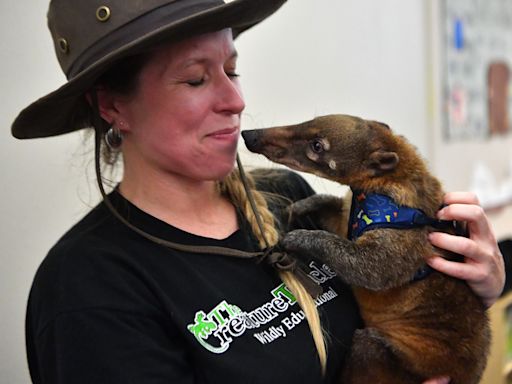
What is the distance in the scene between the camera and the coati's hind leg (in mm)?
1265

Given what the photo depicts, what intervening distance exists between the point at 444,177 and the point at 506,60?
115cm

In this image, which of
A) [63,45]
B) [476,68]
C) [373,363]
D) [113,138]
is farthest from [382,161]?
[476,68]

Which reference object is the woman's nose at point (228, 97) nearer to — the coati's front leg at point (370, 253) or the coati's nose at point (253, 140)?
the coati's nose at point (253, 140)

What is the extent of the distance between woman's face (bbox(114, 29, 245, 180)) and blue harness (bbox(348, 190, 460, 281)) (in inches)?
14.8

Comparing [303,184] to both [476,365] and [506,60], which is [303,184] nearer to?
[476,365]

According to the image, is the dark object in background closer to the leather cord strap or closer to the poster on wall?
the poster on wall

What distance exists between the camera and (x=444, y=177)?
3.27 meters

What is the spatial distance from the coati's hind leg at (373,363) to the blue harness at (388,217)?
0.61ft

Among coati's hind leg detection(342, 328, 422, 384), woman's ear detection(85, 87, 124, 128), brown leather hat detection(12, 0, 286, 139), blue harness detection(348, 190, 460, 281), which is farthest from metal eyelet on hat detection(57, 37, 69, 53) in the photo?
coati's hind leg detection(342, 328, 422, 384)

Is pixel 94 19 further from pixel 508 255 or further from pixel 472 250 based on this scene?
pixel 508 255

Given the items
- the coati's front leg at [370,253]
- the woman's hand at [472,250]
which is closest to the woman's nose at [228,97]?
the coati's front leg at [370,253]

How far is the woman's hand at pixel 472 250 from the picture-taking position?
1.32 m

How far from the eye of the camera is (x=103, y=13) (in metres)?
1.04

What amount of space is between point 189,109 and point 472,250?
2.59 feet
